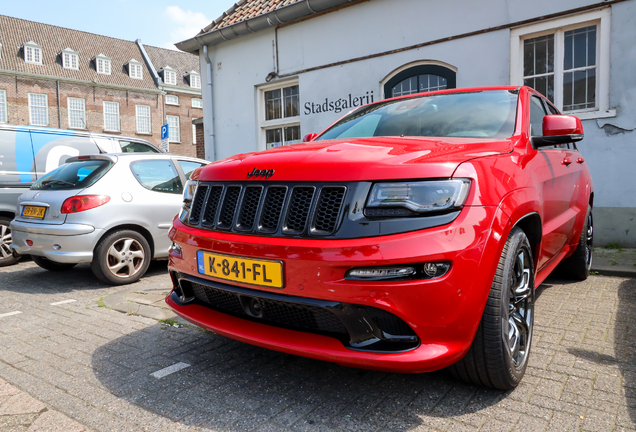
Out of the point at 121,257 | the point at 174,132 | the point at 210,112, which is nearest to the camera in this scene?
the point at 121,257

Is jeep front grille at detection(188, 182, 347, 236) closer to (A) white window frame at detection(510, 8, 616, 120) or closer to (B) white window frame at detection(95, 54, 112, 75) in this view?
(A) white window frame at detection(510, 8, 616, 120)

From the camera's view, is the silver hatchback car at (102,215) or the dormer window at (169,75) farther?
the dormer window at (169,75)

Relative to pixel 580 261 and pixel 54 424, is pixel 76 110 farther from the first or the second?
pixel 54 424

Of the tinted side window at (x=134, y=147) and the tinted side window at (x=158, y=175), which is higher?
the tinted side window at (x=134, y=147)

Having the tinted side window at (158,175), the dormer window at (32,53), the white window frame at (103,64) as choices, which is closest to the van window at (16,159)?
the tinted side window at (158,175)

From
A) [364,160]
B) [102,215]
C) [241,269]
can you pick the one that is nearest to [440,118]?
[364,160]

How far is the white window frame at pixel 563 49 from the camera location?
20.9ft

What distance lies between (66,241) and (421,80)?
6155 millimetres

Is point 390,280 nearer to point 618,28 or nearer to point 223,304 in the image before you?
point 223,304

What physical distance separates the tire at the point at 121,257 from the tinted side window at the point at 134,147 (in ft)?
8.77

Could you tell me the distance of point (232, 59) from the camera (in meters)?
11.1

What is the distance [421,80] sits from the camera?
8.10m

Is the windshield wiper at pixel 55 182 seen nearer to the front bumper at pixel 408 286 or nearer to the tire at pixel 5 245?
the tire at pixel 5 245

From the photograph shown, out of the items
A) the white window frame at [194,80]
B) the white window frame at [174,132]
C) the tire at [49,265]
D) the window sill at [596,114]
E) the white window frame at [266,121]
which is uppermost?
the white window frame at [194,80]
